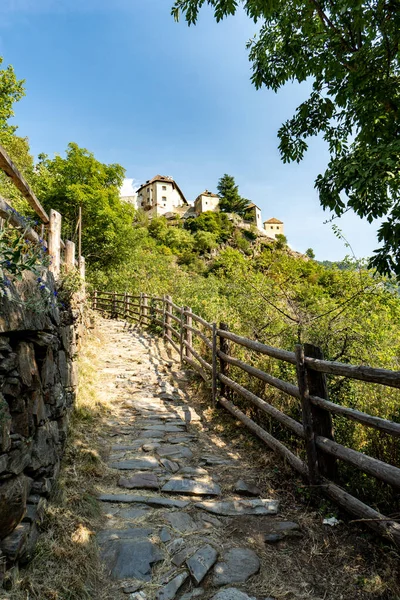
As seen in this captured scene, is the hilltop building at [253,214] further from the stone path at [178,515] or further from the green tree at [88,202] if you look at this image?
the stone path at [178,515]

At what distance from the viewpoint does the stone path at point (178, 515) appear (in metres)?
2.04

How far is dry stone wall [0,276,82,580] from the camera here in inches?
71.1

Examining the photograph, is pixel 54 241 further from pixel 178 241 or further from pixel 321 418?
pixel 178 241

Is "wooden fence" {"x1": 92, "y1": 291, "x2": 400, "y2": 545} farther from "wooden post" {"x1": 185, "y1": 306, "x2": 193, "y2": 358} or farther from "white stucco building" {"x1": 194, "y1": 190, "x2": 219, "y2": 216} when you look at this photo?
"white stucco building" {"x1": 194, "y1": 190, "x2": 219, "y2": 216}

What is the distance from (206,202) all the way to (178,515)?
6732 centimetres

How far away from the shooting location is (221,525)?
263 centimetres

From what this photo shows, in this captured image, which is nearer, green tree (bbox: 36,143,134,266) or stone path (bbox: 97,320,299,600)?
stone path (bbox: 97,320,299,600)

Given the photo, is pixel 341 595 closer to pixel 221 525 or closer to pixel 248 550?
pixel 248 550

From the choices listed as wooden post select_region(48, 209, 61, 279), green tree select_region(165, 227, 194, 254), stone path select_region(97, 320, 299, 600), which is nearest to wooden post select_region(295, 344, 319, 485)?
stone path select_region(97, 320, 299, 600)

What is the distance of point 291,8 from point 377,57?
1848 mm

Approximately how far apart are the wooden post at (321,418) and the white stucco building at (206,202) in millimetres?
65283

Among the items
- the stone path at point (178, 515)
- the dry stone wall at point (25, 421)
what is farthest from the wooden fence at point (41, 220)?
the stone path at point (178, 515)

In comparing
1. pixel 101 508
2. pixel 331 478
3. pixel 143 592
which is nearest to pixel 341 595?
pixel 331 478

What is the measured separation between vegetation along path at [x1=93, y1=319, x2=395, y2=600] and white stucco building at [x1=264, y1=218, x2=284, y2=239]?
76833mm
